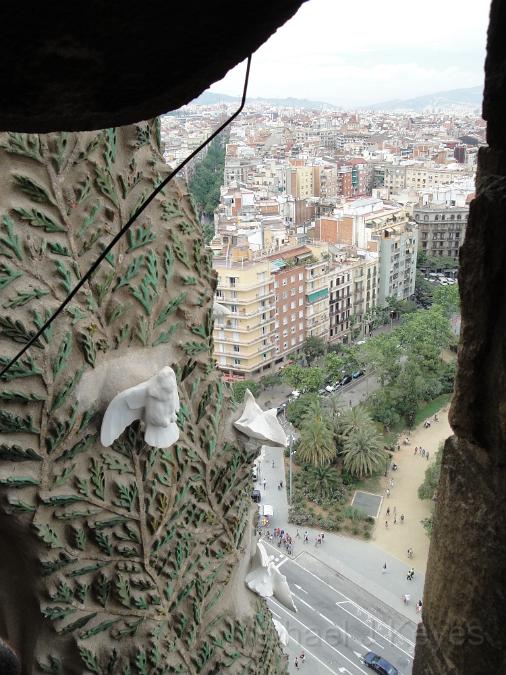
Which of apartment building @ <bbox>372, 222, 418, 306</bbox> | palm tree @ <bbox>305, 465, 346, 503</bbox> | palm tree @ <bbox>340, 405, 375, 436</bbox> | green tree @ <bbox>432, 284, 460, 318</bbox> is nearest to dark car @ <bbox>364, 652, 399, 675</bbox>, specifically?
palm tree @ <bbox>305, 465, 346, 503</bbox>

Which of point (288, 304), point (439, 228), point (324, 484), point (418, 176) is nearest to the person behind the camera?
point (324, 484)

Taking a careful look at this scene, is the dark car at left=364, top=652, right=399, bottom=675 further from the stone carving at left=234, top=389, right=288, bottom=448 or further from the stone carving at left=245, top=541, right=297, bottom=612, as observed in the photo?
the stone carving at left=234, top=389, right=288, bottom=448

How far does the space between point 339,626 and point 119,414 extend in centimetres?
733

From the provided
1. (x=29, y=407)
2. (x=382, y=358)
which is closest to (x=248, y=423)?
(x=29, y=407)

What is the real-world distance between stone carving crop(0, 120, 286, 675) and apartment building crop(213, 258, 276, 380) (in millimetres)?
11417

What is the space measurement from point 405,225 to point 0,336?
802 inches

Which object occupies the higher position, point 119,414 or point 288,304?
point 119,414

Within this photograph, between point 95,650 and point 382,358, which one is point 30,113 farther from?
point 382,358

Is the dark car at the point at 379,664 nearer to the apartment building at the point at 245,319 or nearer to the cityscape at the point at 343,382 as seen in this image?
the cityscape at the point at 343,382

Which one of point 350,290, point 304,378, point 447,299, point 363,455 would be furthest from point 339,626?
point 350,290

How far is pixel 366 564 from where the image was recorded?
10.1 metres

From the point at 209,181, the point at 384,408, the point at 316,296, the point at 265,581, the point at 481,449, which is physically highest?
the point at 481,449

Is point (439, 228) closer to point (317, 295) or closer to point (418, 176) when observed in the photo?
point (317, 295)

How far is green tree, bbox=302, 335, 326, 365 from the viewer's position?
17.6m
